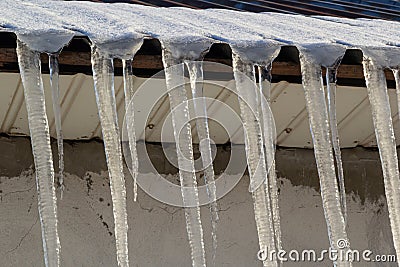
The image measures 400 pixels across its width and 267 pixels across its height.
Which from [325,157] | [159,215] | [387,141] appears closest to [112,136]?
[325,157]

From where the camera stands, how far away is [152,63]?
2445 mm

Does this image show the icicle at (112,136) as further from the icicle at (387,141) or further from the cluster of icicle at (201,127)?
the icicle at (387,141)

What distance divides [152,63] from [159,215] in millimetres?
1175

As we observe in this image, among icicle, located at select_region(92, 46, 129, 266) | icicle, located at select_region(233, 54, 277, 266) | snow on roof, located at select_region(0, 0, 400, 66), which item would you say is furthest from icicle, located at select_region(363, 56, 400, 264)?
icicle, located at select_region(92, 46, 129, 266)

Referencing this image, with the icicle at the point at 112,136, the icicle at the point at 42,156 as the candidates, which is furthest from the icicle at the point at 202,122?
the icicle at the point at 42,156

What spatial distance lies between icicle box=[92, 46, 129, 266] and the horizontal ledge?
5cm

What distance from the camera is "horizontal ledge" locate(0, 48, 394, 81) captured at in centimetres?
236

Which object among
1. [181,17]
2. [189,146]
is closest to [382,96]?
[189,146]

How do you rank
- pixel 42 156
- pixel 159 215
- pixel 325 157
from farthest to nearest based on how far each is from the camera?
1. pixel 159 215
2. pixel 325 157
3. pixel 42 156

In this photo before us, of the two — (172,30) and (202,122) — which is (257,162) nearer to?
(202,122)

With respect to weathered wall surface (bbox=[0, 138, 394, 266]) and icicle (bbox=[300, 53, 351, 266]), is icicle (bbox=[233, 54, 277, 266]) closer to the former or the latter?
icicle (bbox=[300, 53, 351, 266])

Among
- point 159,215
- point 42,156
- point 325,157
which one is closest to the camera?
point 42,156

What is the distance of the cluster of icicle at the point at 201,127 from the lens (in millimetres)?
2369

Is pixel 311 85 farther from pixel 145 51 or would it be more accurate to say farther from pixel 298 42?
pixel 145 51
